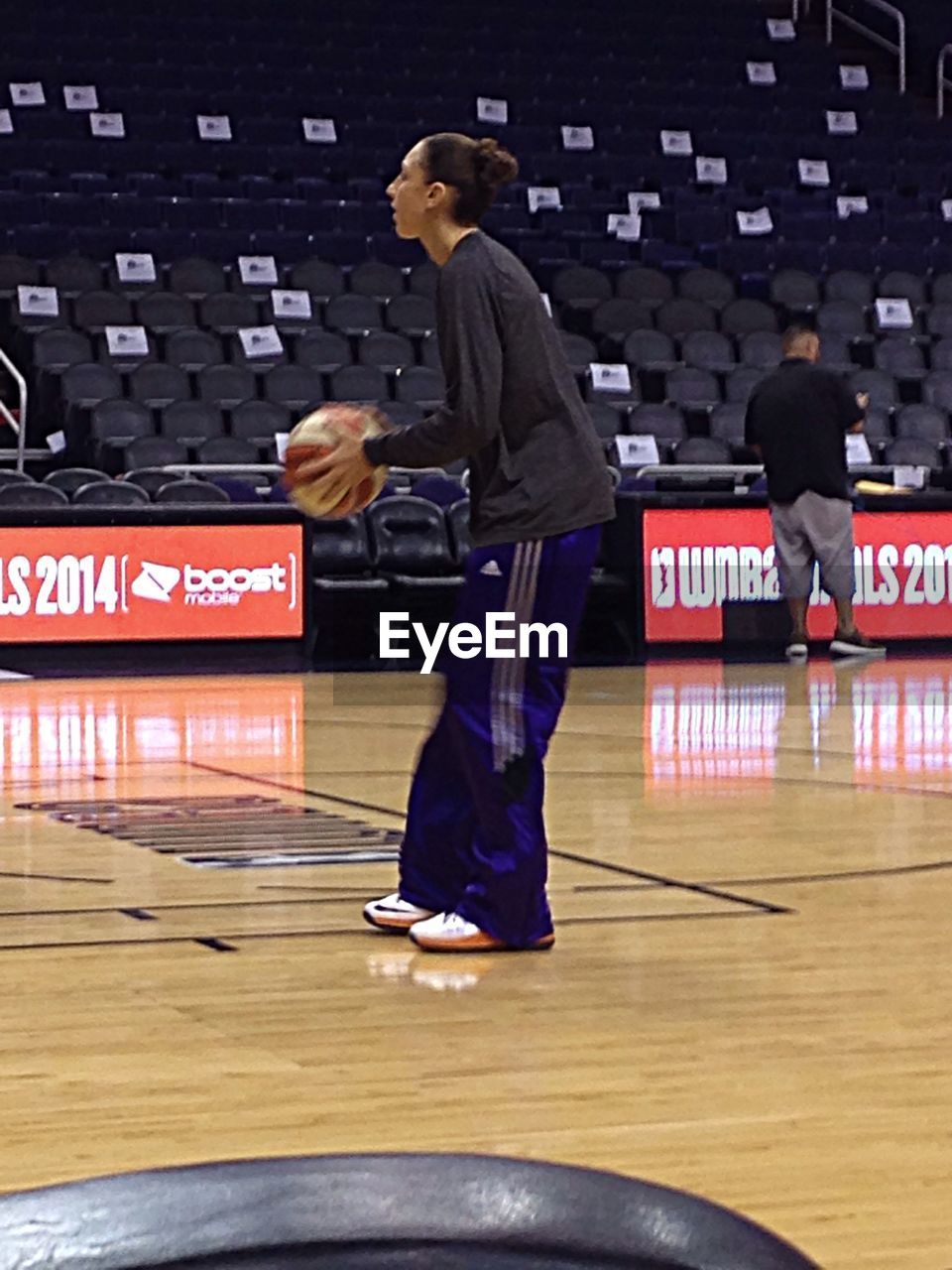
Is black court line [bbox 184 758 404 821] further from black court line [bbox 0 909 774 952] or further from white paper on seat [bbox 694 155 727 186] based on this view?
white paper on seat [bbox 694 155 727 186]

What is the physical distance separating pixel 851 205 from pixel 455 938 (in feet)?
57.2

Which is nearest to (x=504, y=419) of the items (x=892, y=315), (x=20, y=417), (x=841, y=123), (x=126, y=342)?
(x=20, y=417)

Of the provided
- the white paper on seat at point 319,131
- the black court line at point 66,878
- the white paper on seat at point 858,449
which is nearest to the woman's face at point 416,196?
the black court line at point 66,878

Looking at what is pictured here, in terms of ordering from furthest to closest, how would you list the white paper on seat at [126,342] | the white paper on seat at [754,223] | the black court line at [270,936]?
the white paper on seat at [754,223]
the white paper on seat at [126,342]
the black court line at [270,936]

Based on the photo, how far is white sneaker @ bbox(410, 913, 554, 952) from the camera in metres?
4.52

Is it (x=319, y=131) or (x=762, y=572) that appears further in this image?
(x=319, y=131)

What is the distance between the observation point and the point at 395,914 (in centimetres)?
475

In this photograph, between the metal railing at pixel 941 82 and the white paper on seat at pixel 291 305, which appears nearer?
the white paper on seat at pixel 291 305

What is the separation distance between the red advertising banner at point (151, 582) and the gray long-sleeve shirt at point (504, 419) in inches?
363

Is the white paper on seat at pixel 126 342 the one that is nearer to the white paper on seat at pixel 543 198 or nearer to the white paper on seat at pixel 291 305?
the white paper on seat at pixel 291 305

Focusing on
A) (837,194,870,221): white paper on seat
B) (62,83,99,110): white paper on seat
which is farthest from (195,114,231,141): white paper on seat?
(837,194,870,221): white paper on seat

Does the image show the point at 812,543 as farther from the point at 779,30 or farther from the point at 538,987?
the point at 779,30

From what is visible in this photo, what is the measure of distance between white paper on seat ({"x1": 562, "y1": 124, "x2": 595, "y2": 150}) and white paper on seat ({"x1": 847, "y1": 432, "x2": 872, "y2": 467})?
5134mm

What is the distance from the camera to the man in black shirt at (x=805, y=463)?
13789mm
